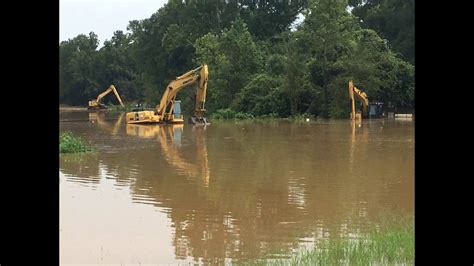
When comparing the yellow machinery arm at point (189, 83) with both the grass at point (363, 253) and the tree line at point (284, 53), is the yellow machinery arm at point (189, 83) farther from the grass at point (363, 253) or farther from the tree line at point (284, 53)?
the grass at point (363, 253)

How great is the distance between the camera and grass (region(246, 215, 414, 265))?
5.63m

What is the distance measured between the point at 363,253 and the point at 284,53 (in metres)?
41.2

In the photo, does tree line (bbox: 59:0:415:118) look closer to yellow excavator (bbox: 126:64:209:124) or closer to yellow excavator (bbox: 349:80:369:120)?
yellow excavator (bbox: 349:80:369:120)

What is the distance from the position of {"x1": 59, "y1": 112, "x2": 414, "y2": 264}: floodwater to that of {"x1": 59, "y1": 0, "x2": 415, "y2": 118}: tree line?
1995 centimetres

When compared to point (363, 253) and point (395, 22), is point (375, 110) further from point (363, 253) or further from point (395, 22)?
point (363, 253)

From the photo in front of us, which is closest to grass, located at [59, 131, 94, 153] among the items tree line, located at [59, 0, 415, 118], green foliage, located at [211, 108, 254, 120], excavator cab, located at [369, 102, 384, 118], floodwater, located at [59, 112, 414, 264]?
floodwater, located at [59, 112, 414, 264]

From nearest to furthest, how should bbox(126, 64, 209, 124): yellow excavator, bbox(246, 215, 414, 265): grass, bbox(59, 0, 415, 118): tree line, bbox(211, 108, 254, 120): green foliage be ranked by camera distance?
bbox(246, 215, 414, 265): grass
bbox(126, 64, 209, 124): yellow excavator
bbox(59, 0, 415, 118): tree line
bbox(211, 108, 254, 120): green foliage

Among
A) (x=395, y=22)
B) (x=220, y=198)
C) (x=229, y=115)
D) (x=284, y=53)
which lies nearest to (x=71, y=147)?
(x=220, y=198)

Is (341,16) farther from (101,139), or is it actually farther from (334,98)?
(101,139)

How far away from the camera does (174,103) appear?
118 ft

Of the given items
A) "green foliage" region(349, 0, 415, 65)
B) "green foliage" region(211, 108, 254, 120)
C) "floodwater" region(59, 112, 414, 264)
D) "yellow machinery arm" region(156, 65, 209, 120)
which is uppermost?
"green foliage" region(349, 0, 415, 65)

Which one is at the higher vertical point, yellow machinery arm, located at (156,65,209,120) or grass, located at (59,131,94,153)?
yellow machinery arm, located at (156,65,209,120)

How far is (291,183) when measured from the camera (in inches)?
497
